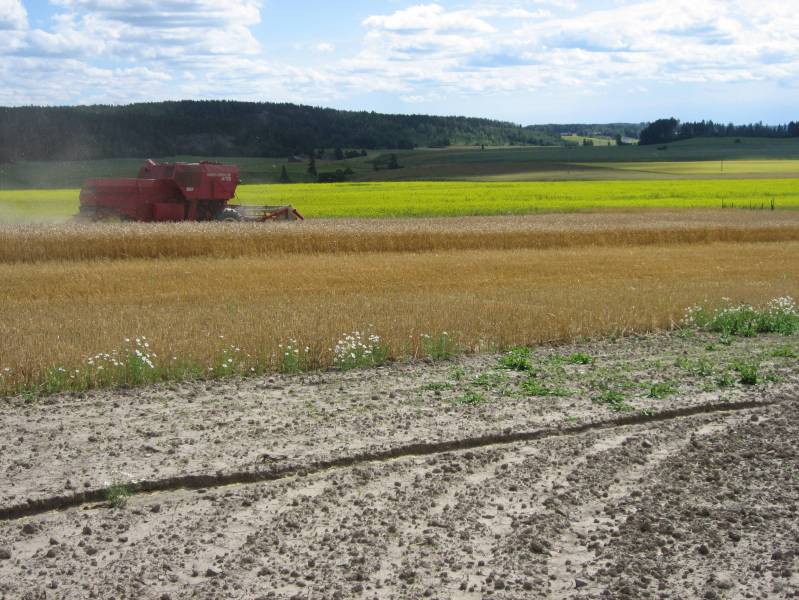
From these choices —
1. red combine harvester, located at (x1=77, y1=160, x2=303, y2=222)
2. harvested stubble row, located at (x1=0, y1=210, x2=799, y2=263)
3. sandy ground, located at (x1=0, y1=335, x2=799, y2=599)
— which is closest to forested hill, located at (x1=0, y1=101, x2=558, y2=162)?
red combine harvester, located at (x1=77, y1=160, x2=303, y2=222)

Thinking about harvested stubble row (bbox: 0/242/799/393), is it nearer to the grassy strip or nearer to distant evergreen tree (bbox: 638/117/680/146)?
the grassy strip

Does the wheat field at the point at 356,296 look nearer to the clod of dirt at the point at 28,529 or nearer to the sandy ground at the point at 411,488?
the sandy ground at the point at 411,488

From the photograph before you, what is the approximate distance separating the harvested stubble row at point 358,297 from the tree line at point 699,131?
10830cm

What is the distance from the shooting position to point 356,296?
17.4 meters

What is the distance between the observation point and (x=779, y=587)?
18.3 ft

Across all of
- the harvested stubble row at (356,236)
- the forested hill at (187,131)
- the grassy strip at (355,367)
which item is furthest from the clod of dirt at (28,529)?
the forested hill at (187,131)

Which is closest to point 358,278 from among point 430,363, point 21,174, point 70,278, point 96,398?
point 70,278

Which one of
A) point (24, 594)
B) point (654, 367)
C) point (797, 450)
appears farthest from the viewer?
point (654, 367)

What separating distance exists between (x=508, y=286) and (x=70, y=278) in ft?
29.3

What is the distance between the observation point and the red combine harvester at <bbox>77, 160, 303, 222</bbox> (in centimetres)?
3100

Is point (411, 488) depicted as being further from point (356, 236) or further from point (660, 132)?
point (660, 132)

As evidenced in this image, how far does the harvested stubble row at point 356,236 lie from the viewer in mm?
25344

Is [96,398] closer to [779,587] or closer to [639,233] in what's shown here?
[779,587]

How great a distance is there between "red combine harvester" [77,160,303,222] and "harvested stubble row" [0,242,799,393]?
6783mm
